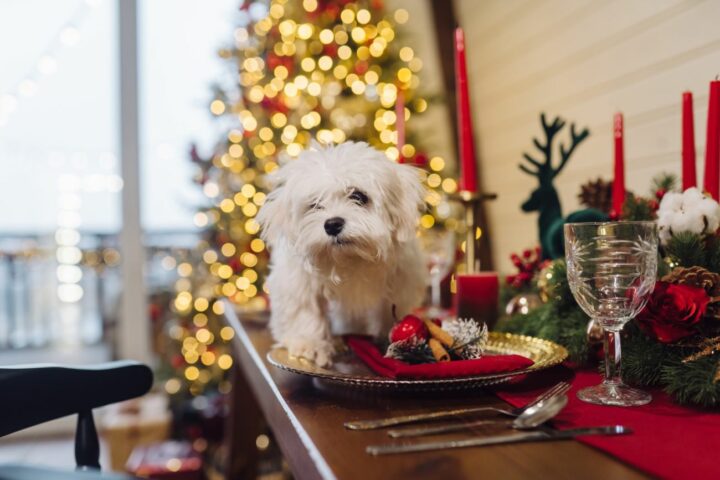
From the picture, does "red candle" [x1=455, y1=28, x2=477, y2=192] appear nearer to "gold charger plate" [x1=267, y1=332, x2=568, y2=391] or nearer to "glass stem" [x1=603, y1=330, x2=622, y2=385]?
"gold charger plate" [x1=267, y1=332, x2=568, y2=391]

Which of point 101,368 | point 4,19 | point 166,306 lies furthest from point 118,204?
point 101,368

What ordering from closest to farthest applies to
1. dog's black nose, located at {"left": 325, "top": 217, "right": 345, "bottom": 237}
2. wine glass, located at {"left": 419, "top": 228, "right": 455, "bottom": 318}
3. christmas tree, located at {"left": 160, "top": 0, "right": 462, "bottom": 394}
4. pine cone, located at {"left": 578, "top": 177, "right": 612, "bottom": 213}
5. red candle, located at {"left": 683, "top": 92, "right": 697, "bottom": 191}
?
dog's black nose, located at {"left": 325, "top": 217, "right": 345, "bottom": 237} → red candle, located at {"left": 683, "top": 92, "right": 697, "bottom": 191} → pine cone, located at {"left": 578, "top": 177, "right": 612, "bottom": 213} → wine glass, located at {"left": 419, "top": 228, "right": 455, "bottom": 318} → christmas tree, located at {"left": 160, "top": 0, "right": 462, "bottom": 394}

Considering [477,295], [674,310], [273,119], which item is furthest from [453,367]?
[273,119]

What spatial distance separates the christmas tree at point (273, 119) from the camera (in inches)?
111

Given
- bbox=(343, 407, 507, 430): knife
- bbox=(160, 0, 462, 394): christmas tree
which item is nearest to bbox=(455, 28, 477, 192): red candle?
bbox=(343, 407, 507, 430): knife

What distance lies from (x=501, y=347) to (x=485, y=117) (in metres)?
1.97

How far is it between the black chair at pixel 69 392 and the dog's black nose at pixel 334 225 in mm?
408

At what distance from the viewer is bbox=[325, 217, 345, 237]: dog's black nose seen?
82 centimetres

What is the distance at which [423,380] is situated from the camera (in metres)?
0.69

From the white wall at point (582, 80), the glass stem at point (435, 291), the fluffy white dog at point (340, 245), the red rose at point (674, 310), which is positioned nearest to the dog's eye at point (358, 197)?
the fluffy white dog at point (340, 245)

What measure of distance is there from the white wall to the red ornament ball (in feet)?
3.31

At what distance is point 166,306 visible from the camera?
3.36 m

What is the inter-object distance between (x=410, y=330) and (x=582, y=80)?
1.48 metres

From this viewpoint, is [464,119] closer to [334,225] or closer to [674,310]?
[334,225]
